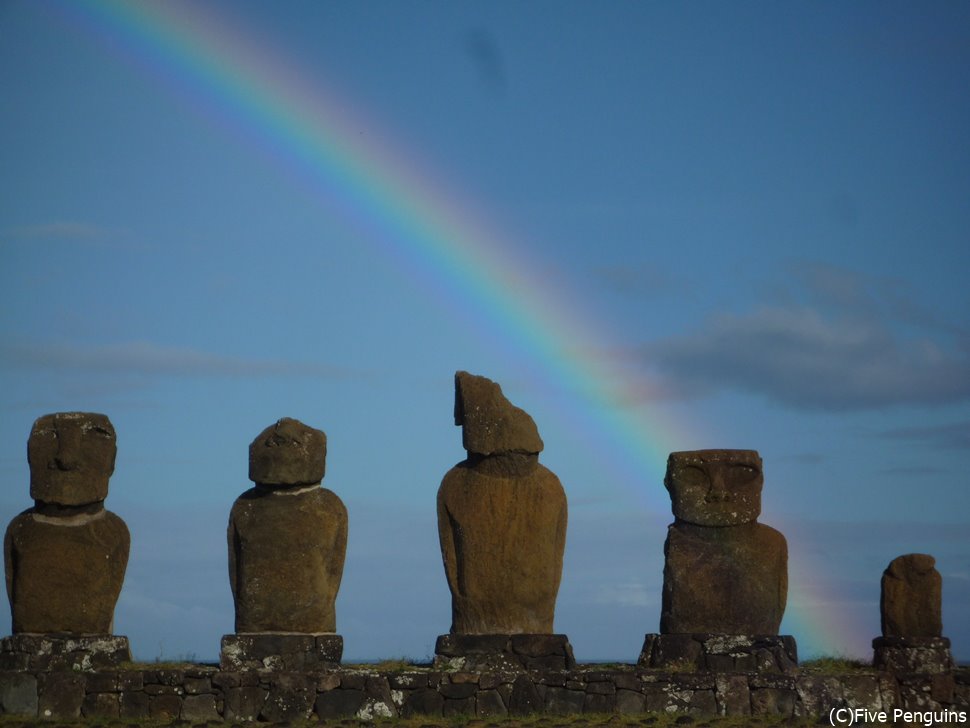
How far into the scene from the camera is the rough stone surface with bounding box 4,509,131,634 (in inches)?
882

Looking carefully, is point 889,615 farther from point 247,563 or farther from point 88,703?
point 88,703

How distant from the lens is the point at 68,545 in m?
22.5

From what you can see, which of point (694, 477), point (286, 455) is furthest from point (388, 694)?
point (694, 477)

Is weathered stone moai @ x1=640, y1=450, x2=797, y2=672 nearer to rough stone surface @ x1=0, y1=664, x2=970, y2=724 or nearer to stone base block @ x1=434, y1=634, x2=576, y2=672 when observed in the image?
rough stone surface @ x1=0, y1=664, x2=970, y2=724

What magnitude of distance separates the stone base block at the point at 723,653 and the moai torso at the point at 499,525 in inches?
58.3

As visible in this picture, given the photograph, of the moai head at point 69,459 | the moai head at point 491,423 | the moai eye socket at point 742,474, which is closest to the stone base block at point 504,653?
the moai head at point 491,423

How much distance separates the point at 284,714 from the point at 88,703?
247 centimetres

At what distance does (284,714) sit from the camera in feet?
67.4

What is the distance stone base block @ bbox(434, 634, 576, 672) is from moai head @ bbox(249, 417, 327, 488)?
280cm

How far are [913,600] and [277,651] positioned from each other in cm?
856

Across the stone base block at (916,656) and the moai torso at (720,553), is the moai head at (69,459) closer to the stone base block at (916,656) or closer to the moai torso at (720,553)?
the moai torso at (720,553)

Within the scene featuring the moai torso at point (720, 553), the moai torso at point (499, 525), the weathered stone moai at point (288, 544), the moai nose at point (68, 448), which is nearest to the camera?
the weathered stone moai at point (288, 544)

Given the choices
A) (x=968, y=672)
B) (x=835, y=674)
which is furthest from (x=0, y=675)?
(x=968, y=672)

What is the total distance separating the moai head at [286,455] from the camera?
22062 millimetres
